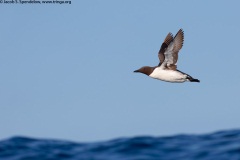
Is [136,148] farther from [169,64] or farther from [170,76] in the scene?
[169,64]

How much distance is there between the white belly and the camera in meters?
17.7

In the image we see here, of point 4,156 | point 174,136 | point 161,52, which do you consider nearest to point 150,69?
point 161,52

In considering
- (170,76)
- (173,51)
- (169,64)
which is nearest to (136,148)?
(170,76)

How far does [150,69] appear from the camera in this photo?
18.4m

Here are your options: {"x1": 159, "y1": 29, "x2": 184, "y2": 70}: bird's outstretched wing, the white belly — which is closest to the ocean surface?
the white belly

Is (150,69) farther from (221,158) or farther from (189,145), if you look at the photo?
(221,158)

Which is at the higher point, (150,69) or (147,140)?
(150,69)

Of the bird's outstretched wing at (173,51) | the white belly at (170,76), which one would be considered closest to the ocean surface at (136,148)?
the white belly at (170,76)

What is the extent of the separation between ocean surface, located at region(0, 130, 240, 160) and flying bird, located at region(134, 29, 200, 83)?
2.91 metres

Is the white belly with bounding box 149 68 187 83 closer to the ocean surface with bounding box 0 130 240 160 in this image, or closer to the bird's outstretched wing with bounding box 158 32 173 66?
the bird's outstretched wing with bounding box 158 32 173 66

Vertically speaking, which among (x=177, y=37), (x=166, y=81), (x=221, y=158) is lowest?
(x=221, y=158)

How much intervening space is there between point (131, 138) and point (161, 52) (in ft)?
14.8

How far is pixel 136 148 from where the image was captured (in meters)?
13.8

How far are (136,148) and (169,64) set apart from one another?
16.8 ft
